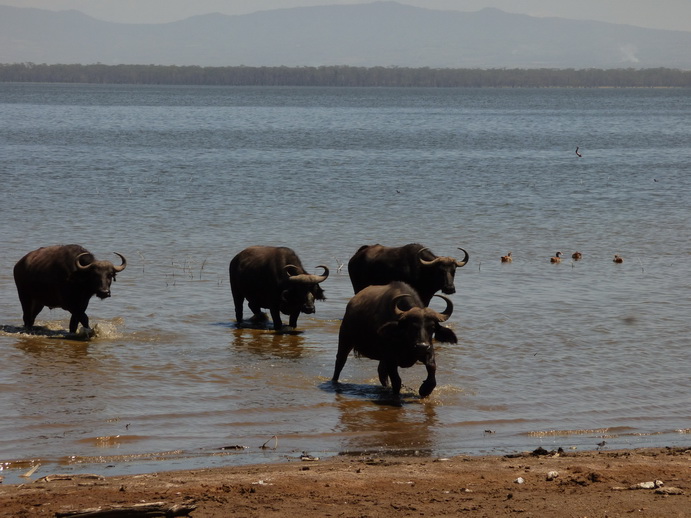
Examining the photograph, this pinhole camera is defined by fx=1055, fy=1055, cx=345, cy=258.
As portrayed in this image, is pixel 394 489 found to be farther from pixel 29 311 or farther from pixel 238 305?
pixel 29 311

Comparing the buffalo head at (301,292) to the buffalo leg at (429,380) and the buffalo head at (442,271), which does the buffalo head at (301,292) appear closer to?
the buffalo head at (442,271)

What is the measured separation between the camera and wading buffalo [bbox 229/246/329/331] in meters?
17.7

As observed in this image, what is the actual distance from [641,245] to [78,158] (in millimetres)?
37841

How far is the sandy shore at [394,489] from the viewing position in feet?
27.3

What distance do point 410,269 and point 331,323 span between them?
1.87 meters

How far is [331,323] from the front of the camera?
61.1 feet

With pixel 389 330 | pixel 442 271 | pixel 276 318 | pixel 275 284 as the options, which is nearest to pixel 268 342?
pixel 276 318

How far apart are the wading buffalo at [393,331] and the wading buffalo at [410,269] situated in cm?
361

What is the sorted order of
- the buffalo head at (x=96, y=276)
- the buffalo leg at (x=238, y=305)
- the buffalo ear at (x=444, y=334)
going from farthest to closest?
1. the buffalo leg at (x=238, y=305)
2. the buffalo head at (x=96, y=276)
3. the buffalo ear at (x=444, y=334)

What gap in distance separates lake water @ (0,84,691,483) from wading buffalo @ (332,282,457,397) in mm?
446

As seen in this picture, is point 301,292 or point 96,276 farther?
point 301,292

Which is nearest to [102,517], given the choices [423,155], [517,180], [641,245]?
[641,245]

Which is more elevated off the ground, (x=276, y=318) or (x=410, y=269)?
(x=410, y=269)

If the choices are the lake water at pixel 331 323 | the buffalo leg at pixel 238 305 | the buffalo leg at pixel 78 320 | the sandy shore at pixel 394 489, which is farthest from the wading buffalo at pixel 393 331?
the buffalo leg at pixel 78 320
